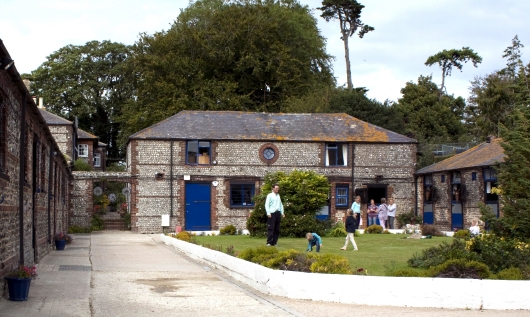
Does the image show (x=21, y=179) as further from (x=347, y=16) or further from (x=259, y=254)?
(x=347, y=16)

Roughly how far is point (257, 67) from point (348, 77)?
1162 cm

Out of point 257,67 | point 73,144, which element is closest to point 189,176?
point 73,144

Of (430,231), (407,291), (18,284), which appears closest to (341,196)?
(430,231)

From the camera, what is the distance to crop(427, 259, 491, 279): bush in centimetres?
1233

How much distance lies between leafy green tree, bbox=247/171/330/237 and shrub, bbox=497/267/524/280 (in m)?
15.7

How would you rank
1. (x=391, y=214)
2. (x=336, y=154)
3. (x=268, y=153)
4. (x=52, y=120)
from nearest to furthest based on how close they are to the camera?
(x=391, y=214) → (x=268, y=153) → (x=336, y=154) → (x=52, y=120)

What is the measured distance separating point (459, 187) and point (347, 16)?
97.7 ft

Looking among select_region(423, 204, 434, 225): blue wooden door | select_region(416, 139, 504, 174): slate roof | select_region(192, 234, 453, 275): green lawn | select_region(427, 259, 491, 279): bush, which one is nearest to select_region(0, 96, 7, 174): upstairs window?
select_region(192, 234, 453, 275): green lawn

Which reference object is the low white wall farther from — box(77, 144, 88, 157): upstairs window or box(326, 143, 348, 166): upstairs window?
box(77, 144, 88, 157): upstairs window

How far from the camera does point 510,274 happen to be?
12.2 meters

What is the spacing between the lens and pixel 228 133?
38.6m

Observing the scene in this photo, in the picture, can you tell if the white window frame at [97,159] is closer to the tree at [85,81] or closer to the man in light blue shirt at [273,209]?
the tree at [85,81]

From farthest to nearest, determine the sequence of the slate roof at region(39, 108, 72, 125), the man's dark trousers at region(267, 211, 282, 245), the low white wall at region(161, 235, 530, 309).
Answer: the slate roof at region(39, 108, 72, 125)
the man's dark trousers at region(267, 211, 282, 245)
the low white wall at region(161, 235, 530, 309)

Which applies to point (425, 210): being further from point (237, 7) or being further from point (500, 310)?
point (500, 310)
